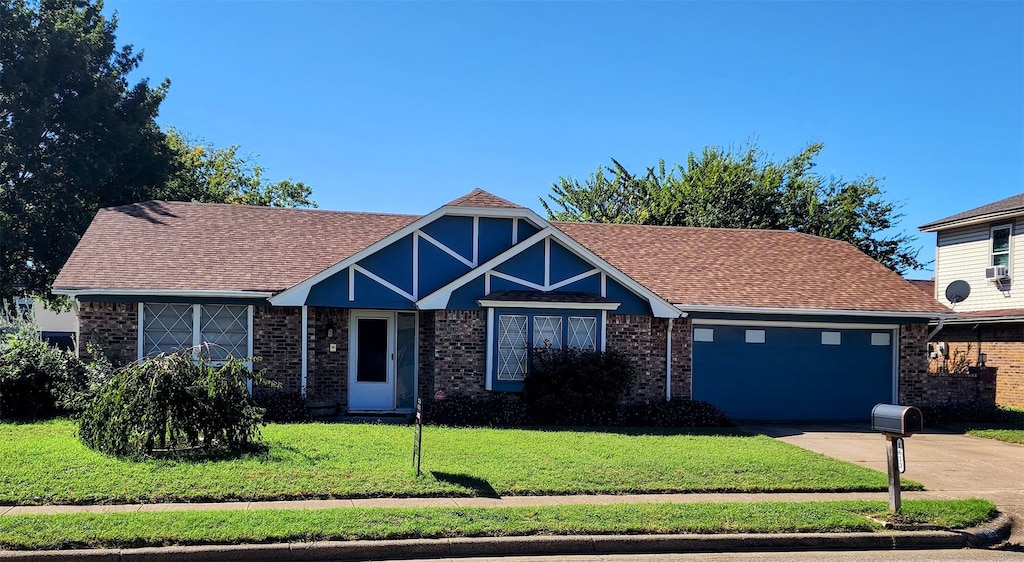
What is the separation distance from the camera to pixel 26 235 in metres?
24.8

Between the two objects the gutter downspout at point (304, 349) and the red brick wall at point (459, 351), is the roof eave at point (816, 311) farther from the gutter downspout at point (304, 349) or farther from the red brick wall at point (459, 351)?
the gutter downspout at point (304, 349)

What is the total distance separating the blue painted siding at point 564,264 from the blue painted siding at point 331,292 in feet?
13.6

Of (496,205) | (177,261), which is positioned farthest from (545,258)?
(177,261)

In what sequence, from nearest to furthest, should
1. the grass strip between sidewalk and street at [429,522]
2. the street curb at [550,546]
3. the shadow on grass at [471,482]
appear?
the street curb at [550,546] → the grass strip between sidewalk and street at [429,522] → the shadow on grass at [471,482]

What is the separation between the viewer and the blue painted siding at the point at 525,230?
55.2ft

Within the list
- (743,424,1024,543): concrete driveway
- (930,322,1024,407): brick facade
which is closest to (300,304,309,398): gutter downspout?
(743,424,1024,543): concrete driveway

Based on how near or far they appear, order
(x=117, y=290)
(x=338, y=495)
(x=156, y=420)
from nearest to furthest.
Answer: (x=338, y=495) → (x=156, y=420) → (x=117, y=290)

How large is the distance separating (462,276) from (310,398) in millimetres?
3918

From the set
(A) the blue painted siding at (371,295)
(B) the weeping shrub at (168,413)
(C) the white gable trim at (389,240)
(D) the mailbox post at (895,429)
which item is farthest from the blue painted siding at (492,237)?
(D) the mailbox post at (895,429)

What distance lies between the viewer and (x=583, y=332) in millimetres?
16406

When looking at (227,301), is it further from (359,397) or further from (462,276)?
(462,276)

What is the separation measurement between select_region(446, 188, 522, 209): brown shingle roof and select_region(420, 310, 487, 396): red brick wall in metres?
2.19

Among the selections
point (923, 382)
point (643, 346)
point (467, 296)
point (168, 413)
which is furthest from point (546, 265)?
point (923, 382)

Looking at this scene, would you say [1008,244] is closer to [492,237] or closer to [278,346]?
[492,237]
